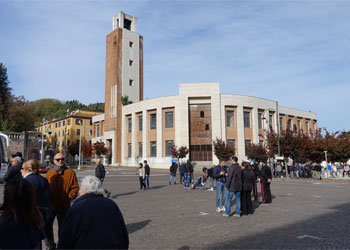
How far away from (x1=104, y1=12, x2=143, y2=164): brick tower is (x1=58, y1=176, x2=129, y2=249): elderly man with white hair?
172ft

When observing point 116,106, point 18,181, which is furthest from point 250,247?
point 116,106

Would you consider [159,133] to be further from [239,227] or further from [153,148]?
[239,227]

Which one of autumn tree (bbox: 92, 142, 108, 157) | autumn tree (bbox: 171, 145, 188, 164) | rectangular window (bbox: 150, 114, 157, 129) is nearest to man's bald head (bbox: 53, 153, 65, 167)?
autumn tree (bbox: 171, 145, 188, 164)

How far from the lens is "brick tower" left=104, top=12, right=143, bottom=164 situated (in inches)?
2159

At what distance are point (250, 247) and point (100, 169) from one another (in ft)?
27.7

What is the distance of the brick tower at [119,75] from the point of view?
180 ft

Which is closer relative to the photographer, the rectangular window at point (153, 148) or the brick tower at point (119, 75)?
the rectangular window at point (153, 148)

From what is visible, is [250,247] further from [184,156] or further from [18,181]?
[184,156]

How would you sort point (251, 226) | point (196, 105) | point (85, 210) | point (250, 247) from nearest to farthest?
point (85, 210)
point (250, 247)
point (251, 226)
point (196, 105)

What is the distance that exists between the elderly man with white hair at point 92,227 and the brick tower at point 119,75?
52.6 m

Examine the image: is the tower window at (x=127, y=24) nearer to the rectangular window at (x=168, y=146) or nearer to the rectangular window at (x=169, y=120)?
the rectangular window at (x=169, y=120)

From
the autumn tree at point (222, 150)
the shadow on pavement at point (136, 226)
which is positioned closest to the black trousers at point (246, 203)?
the shadow on pavement at point (136, 226)

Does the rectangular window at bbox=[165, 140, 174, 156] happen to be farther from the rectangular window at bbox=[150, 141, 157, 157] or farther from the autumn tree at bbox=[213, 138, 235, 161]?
the autumn tree at bbox=[213, 138, 235, 161]

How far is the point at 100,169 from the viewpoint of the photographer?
40.1 ft
